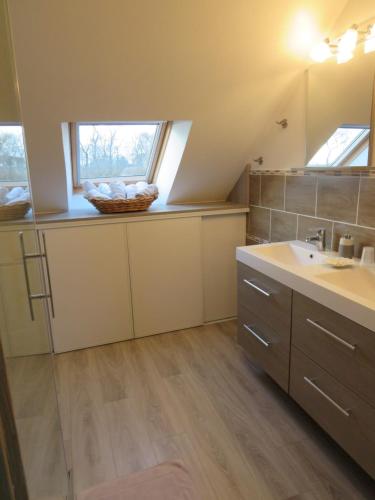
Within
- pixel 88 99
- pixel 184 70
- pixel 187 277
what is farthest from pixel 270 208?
pixel 88 99

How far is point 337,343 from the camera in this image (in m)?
1.51

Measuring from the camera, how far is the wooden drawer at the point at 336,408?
1.41 metres

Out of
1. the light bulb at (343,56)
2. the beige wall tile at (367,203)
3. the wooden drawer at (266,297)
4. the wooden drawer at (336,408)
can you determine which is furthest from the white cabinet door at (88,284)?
the light bulb at (343,56)

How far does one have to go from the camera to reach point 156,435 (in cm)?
187

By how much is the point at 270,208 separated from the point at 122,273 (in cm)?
119

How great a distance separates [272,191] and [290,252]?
0.54 metres

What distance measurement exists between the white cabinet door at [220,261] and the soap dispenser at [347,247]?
1.12 meters

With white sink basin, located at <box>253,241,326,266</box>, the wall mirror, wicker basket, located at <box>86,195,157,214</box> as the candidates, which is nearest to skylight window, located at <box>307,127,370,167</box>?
the wall mirror

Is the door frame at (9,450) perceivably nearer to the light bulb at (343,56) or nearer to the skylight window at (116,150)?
the light bulb at (343,56)

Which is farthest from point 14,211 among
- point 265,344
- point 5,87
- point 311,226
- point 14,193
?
point 311,226

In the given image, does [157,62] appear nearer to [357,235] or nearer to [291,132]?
[291,132]

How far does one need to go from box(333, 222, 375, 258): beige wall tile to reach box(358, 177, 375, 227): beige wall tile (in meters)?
0.04

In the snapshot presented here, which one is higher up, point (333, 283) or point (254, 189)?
point (254, 189)

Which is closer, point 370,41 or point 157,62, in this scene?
point 370,41
